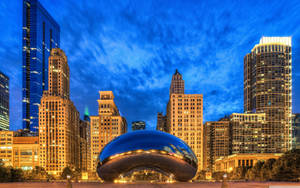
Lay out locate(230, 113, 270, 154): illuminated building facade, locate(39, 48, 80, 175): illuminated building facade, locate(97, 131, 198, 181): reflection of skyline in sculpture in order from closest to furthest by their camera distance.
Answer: locate(97, 131, 198, 181): reflection of skyline in sculpture
locate(39, 48, 80, 175): illuminated building facade
locate(230, 113, 270, 154): illuminated building facade

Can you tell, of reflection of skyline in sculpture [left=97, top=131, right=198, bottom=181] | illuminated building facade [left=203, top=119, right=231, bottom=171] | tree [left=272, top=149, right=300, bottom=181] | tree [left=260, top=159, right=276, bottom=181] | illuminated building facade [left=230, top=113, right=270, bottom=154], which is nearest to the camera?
reflection of skyline in sculpture [left=97, top=131, right=198, bottom=181]

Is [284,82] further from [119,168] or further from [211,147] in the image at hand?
[119,168]

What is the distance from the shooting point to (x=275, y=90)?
155m

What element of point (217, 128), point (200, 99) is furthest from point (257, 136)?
point (200, 99)

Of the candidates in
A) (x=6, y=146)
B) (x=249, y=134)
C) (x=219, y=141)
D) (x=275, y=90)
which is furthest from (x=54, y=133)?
(x=275, y=90)

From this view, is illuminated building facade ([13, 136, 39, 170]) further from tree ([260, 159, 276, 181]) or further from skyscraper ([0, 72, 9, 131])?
tree ([260, 159, 276, 181])

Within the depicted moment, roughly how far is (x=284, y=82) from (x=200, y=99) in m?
78.2

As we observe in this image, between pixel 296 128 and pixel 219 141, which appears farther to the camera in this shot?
pixel 296 128

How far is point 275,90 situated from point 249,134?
35.5 metres

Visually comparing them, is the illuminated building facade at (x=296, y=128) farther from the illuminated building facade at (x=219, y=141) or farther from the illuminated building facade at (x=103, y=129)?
the illuminated building facade at (x=103, y=129)

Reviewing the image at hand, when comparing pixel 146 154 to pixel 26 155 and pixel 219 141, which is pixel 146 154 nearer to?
pixel 26 155

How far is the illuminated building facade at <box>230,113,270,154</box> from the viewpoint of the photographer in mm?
149875

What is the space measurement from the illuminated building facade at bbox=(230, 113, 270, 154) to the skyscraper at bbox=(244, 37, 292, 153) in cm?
216

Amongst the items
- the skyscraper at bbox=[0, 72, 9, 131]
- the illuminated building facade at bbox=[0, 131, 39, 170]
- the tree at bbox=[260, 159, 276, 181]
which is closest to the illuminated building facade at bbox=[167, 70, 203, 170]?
the tree at bbox=[260, 159, 276, 181]
